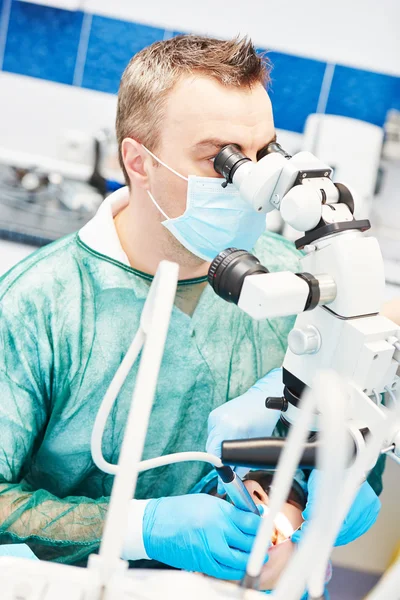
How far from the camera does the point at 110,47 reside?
3.67m

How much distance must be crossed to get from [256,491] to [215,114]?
0.90 metres

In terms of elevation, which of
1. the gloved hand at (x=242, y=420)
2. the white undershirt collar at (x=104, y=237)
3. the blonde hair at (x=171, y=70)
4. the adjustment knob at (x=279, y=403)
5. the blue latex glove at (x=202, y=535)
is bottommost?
the blue latex glove at (x=202, y=535)

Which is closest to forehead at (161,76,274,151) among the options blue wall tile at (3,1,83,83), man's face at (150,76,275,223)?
man's face at (150,76,275,223)

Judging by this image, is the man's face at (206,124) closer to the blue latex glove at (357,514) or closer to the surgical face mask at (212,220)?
the surgical face mask at (212,220)

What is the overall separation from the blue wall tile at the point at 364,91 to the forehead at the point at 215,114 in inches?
92.5

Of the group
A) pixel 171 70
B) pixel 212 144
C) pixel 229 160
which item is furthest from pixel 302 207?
pixel 171 70

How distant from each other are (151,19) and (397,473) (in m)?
2.71

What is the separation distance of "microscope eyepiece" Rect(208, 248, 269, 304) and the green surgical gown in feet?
1.93

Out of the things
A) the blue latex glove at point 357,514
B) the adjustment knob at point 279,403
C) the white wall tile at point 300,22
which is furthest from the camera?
the white wall tile at point 300,22

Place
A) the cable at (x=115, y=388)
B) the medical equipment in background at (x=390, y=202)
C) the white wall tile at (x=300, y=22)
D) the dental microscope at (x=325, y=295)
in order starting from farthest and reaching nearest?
the white wall tile at (x=300, y=22), the medical equipment in background at (x=390, y=202), the dental microscope at (x=325, y=295), the cable at (x=115, y=388)

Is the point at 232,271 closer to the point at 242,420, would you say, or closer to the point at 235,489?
the point at 235,489

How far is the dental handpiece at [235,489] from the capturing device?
1070 mm

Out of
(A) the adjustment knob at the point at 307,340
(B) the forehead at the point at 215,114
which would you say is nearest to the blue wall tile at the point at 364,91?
(B) the forehead at the point at 215,114

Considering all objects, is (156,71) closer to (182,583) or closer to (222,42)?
(222,42)
